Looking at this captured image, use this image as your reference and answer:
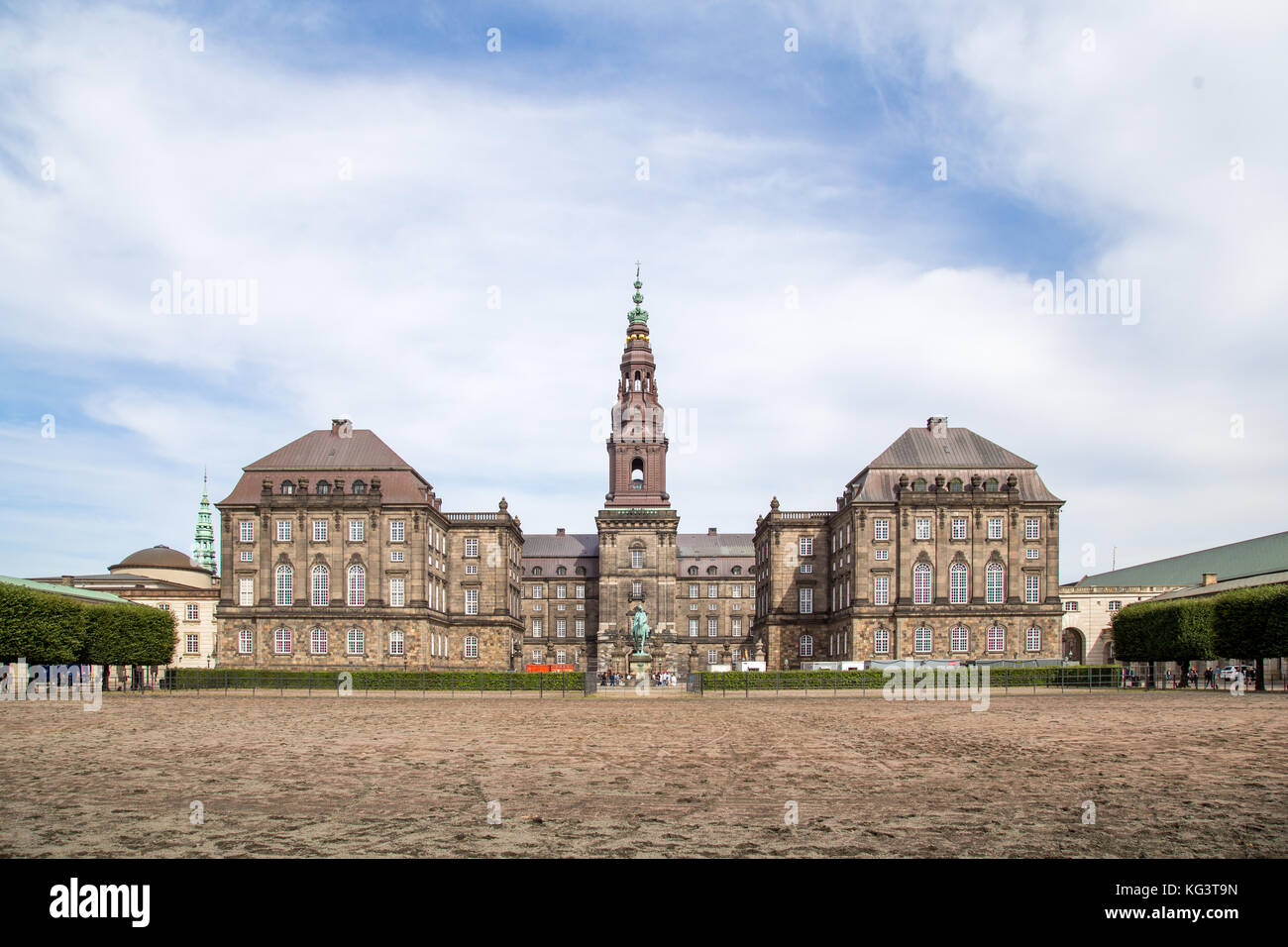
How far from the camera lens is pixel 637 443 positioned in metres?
115

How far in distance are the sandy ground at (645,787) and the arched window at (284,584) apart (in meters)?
52.8

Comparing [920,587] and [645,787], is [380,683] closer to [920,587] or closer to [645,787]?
[920,587]

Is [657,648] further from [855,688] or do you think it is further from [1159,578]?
[1159,578]

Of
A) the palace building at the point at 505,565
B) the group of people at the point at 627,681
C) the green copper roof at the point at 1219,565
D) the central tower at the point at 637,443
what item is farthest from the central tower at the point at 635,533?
the green copper roof at the point at 1219,565

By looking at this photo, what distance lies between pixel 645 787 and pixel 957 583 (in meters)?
70.7

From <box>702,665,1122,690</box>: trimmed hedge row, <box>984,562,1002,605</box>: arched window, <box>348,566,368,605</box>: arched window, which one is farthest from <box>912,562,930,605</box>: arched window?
<box>348,566,368,605</box>: arched window

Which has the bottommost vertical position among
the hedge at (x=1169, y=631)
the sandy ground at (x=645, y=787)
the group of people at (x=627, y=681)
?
the group of people at (x=627, y=681)

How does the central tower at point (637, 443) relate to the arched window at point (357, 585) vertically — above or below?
above

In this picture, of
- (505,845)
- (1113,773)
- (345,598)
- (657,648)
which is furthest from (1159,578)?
(505,845)

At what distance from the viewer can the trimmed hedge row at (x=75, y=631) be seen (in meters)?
61.4

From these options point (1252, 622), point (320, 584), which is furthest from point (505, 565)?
point (1252, 622)

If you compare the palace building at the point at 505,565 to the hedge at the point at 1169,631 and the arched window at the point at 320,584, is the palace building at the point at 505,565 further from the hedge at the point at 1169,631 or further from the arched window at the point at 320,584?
the hedge at the point at 1169,631

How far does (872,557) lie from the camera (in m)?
84.8
